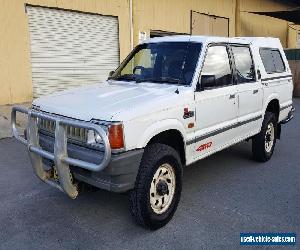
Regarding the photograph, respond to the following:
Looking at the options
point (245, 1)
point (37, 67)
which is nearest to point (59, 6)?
point (37, 67)

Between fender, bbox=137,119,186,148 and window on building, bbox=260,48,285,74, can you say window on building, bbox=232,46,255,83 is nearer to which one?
window on building, bbox=260,48,285,74

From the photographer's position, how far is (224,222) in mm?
3881

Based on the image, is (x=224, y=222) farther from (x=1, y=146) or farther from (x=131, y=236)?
(x=1, y=146)

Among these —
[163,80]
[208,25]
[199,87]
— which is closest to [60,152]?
[163,80]

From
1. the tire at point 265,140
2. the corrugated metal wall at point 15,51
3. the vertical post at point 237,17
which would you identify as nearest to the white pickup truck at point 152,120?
the tire at point 265,140

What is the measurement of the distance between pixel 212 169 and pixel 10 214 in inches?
122

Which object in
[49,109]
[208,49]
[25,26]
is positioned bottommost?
[49,109]

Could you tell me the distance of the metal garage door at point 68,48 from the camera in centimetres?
1047

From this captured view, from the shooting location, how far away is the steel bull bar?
3.15m

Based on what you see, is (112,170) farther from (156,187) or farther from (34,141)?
(34,141)

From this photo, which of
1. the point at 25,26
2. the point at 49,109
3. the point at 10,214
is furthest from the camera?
the point at 25,26

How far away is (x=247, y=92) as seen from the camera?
5.25m

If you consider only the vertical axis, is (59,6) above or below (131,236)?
above

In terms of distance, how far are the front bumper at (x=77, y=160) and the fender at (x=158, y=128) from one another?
0.45ft
